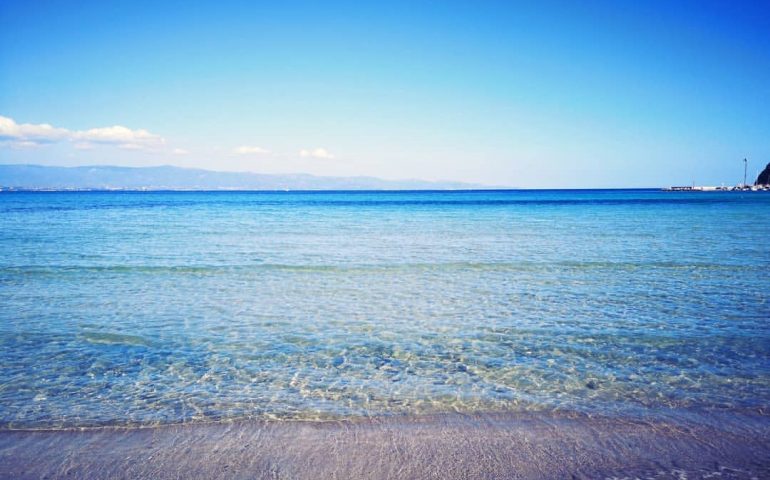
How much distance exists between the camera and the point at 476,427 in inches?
193

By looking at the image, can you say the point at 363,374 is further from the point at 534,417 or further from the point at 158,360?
the point at 158,360

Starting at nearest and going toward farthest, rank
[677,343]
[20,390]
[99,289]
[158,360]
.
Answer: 1. [20,390]
2. [158,360]
3. [677,343]
4. [99,289]

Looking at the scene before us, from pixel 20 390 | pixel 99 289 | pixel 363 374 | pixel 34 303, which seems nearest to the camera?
pixel 20 390

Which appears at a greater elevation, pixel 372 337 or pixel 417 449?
pixel 372 337

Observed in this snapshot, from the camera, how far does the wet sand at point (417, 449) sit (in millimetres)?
4125

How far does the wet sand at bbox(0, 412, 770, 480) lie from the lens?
162 inches

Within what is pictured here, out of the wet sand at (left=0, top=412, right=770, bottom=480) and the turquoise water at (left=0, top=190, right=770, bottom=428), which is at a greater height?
the turquoise water at (left=0, top=190, right=770, bottom=428)

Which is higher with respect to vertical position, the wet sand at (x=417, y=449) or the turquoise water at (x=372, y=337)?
the turquoise water at (x=372, y=337)

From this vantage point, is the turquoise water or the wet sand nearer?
the wet sand

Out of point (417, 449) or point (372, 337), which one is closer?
point (417, 449)

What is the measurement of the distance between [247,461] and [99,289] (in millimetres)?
9117

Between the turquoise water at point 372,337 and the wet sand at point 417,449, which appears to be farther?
the turquoise water at point 372,337

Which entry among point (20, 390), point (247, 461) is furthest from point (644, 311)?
point (20, 390)

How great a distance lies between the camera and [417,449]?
14.6 feet
